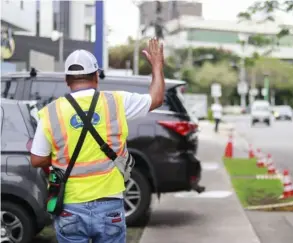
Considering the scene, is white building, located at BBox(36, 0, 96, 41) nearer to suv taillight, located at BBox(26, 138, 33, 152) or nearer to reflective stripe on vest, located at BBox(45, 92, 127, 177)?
suv taillight, located at BBox(26, 138, 33, 152)

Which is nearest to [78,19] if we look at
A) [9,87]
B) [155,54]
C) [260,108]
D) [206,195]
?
[260,108]

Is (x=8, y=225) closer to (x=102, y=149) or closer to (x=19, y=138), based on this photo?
(x=19, y=138)

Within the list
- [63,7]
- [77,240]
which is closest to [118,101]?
[77,240]

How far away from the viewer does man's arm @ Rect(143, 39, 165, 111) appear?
4.23 metres

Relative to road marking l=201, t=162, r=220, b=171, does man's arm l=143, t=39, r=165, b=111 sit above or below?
above

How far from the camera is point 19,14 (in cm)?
3116

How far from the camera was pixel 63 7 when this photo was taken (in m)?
49.1

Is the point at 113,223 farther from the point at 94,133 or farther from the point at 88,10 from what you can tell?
the point at 88,10

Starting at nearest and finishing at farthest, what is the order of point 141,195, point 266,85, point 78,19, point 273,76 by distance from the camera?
point 141,195, point 78,19, point 273,76, point 266,85

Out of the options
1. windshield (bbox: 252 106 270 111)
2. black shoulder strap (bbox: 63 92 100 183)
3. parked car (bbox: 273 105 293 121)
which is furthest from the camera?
parked car (bbox: 273 105 293 121)

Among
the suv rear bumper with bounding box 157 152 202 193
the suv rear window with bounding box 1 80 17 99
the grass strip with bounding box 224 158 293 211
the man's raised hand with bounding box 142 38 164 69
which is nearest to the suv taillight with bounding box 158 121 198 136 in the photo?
the suv rear bumper with bounding box 157 152 202 193

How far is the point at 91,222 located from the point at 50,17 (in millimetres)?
42773

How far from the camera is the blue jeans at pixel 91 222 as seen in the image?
157 inches

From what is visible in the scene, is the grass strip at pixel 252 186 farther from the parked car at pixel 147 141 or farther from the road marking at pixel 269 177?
the parked car at pixel 147 141
